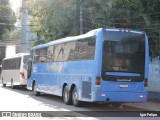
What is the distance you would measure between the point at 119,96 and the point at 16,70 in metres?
16.8

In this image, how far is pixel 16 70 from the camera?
1213 inches

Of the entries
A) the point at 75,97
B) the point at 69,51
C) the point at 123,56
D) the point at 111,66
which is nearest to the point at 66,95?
the point at 75,97

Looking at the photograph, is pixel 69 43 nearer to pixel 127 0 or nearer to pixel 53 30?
pixel 127 0

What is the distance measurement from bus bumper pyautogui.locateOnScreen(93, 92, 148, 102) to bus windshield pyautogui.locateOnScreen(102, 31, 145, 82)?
0.58m

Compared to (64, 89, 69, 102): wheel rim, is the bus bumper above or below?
above

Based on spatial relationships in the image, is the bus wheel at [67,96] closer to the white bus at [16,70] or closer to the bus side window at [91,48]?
the bus side window at [91,48]

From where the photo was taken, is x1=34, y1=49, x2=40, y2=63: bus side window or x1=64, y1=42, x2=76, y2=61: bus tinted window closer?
Answer: x1=64, y1=42, x2=76, y2=61: bus tinted window

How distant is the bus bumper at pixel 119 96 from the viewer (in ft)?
49.5

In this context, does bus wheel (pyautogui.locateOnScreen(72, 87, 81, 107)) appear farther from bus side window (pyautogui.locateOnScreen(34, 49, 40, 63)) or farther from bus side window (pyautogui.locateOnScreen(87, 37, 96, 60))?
bus side window (pyautogui.locateOnScreen(34, 49, 40, 63))

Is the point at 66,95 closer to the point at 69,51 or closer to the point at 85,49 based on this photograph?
the point at 69,51

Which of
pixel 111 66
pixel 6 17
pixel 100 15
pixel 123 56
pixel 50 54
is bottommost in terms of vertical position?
pixel 111 66

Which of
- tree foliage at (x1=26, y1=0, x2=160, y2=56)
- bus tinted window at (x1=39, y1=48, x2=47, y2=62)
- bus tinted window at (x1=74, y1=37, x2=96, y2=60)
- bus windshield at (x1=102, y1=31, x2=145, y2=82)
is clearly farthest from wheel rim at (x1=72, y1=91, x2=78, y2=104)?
tree foliage at (x1=26, y1=0, x2=160, y2=56)

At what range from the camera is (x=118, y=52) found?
50.9 ft

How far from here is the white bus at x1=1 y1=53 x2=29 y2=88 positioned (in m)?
29.3
